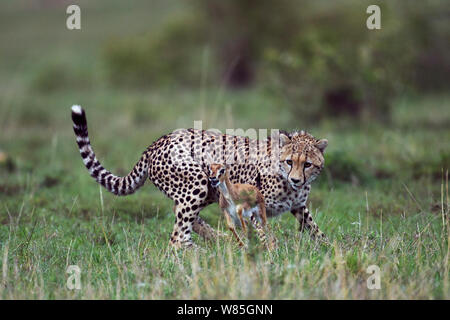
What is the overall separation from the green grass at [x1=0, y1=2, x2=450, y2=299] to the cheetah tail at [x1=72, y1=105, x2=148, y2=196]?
41 cm

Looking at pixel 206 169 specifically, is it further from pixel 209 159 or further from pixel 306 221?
pixel 306 221

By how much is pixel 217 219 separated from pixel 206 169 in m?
1.40

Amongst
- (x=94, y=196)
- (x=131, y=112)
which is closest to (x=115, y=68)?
(x=131, y=112)

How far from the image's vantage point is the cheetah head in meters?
5.15

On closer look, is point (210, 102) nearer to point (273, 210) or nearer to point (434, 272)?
point (273, 210)

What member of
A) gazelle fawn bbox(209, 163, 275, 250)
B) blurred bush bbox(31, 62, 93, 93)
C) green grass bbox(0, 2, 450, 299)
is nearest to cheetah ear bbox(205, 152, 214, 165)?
gazelle fawn bbox(209, 163, 275, 250)

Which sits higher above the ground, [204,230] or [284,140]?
[284,140]

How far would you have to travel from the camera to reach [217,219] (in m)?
6.84

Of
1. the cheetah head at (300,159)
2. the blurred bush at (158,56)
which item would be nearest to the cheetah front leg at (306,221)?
the cheetah head at (300,159)

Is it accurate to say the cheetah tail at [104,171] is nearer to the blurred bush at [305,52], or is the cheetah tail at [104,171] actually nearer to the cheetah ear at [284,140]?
the cheetah ear at [284,140]

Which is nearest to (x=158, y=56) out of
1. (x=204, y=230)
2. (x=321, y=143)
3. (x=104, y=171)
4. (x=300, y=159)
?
(x=104, y=171)

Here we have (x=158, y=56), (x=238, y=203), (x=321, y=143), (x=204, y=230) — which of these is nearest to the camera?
(x=238, y=203)

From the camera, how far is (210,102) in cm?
1549

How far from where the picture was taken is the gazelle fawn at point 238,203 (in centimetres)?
496
